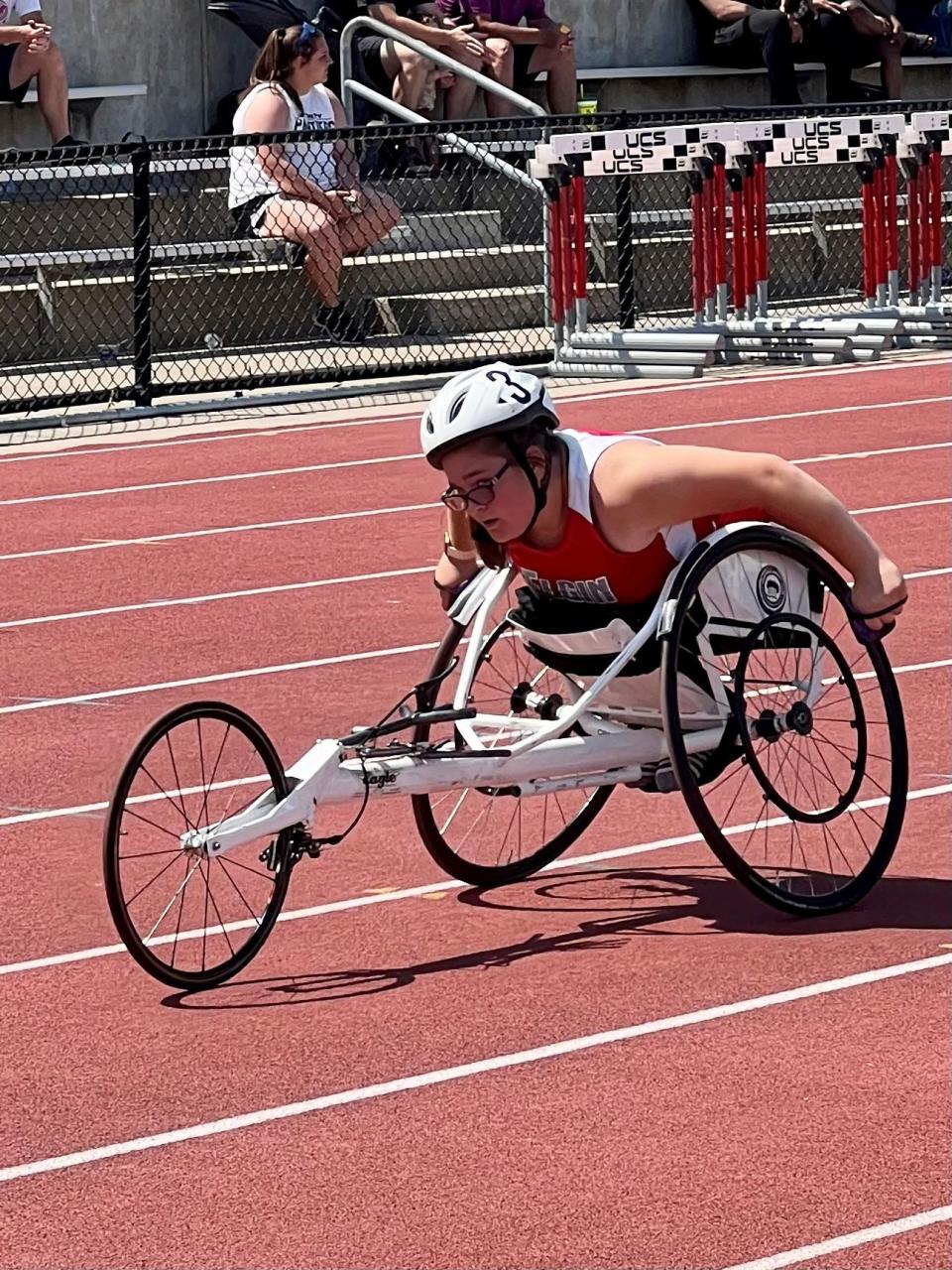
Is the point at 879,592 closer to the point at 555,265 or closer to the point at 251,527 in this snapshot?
the point at 251,527

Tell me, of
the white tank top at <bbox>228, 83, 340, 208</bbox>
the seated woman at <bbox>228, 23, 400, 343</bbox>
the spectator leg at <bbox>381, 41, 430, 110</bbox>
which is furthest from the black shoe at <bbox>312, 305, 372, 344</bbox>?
the spectator leg at <bbox>381, 41, 430, 110</bbox>

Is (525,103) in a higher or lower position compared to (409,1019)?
higher

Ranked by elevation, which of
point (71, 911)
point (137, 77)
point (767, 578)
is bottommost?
point (71, 911)

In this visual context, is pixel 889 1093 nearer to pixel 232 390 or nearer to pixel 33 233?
pixel 232 390

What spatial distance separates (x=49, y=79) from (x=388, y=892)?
13.4 m

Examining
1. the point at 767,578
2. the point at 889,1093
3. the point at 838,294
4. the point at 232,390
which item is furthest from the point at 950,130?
the point at 889,1093

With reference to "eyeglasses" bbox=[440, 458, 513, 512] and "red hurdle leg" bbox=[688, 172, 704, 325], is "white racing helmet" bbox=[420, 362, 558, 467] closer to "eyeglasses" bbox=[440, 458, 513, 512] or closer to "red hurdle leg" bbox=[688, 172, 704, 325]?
"eyeglasses" bbox=[440, 458, 513, 512]

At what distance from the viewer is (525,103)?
19.7 m

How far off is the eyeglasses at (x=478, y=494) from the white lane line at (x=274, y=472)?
7282 millimetres

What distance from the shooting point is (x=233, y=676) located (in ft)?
28.9

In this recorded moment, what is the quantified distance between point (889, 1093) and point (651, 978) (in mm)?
850

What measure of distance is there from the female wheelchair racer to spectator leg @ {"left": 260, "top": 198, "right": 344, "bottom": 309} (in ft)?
34.7

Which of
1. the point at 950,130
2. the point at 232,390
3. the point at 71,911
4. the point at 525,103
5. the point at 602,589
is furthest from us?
the point at 525,103

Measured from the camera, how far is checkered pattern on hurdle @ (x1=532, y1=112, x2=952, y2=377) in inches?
659
